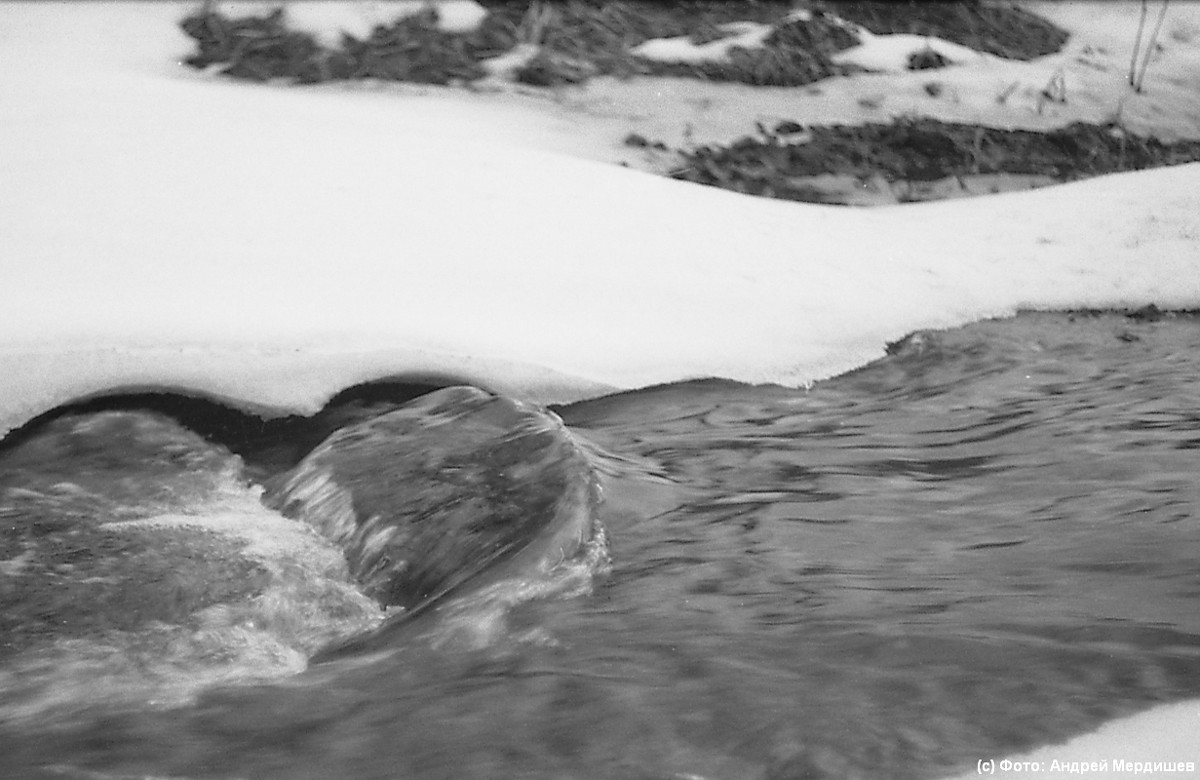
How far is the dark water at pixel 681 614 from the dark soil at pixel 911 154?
228 centimetres

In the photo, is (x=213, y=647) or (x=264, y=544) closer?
(x=213, y=647)

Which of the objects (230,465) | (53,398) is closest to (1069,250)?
(230,465)

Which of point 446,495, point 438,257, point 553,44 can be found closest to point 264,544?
point 446,495

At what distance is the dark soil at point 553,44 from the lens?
594 cm

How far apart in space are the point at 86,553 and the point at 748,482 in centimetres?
134

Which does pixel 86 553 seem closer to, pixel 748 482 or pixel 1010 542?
pixel 748 482

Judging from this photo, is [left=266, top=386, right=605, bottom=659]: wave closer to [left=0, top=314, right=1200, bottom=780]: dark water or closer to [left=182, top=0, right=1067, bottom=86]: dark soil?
[left=0, top=314, right=1200, bottom=780]: dark water

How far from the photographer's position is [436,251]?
3.72 m

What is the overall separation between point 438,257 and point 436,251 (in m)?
0.04

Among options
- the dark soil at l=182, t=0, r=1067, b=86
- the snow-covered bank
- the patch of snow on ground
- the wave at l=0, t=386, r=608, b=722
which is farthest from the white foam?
the patch of snow on ground

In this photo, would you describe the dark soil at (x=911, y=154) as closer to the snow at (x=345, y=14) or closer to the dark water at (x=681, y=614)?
the snow at (x=345, y=14)

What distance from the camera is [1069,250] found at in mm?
4414

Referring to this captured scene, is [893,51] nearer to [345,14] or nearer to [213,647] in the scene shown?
[345,14]

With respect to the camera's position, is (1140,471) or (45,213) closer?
(1140,471)
